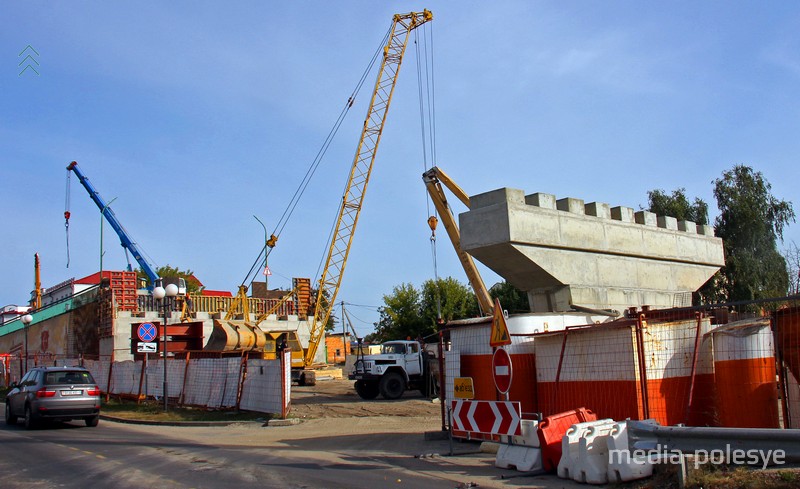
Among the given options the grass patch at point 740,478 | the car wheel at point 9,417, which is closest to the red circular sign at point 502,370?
the grass patch at point 740,478

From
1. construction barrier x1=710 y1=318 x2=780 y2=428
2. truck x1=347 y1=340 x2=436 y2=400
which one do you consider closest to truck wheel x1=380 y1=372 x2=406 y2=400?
truck x1=347 y1=340 x2=436 y2=400

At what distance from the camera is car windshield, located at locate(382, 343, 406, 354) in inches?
1139

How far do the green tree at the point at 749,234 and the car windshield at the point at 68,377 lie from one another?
94.8 ft

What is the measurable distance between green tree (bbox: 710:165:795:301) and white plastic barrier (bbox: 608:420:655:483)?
27908 millimetres

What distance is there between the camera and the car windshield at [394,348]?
94.9ft

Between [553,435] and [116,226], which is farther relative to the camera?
[116,226]

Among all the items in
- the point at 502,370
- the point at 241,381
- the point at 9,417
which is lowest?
the point at 9,417

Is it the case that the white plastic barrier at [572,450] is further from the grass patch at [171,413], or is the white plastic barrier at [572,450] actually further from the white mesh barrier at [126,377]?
the white mesh barrier at [126,377]

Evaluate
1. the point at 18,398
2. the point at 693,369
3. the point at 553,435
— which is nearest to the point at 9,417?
the point at 18,398

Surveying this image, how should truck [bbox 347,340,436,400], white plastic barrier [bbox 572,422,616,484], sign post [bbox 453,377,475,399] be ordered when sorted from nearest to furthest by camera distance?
white plastic barrier [bbox 572,422,616,484] → sign post [bbox 453,377,475,399] → truck [bbox 347,340,436,400]

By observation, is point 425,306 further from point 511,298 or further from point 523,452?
point 523,452

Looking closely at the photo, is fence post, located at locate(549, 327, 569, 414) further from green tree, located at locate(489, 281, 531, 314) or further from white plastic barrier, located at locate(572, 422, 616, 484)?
green tree, located at locate(489, 281, 531, 314)

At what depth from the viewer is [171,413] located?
20406mm

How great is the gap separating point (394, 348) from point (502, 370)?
19.2 m
